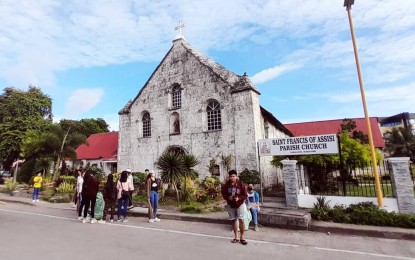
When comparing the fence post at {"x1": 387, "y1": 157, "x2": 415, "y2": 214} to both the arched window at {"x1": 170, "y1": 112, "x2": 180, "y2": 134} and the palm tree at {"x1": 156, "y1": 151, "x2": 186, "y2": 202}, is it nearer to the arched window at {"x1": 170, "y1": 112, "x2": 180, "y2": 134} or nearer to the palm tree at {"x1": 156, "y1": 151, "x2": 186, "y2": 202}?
the palm tree at {"x1": 156, "y1": 151, "x2": 186, "y2": 202}

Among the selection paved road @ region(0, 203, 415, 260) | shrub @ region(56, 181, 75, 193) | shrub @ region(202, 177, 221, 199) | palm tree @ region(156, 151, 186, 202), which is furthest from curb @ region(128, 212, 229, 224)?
shrub @ region(56, 181, 75, 193)

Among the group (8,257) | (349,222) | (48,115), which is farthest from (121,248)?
(48,115)

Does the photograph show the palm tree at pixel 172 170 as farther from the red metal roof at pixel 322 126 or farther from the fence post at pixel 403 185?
the red metal roof at pixel 322 126

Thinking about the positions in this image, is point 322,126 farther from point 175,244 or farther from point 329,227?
point 175,244

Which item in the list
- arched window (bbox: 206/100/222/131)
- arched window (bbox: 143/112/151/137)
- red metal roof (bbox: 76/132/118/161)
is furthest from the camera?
red metal roof (bbox: 76/132/118/161)

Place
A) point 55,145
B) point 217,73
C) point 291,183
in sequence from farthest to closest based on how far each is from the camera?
point 55,145 < point 217,73 < point 291,183

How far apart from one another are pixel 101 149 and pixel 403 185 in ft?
83.7

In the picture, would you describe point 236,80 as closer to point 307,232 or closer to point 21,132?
point 307,232

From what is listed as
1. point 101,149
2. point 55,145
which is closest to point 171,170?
point 55,145

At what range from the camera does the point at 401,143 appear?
3506 cm

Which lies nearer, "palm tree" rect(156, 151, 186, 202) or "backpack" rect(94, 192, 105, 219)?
"backpack" rect(94, 192, 105, 219)

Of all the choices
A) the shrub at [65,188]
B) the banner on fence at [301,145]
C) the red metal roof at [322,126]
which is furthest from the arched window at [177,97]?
the red metal roof at [322,126]

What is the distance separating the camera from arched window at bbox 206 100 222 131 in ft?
55.7

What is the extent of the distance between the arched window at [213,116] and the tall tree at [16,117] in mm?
25877
